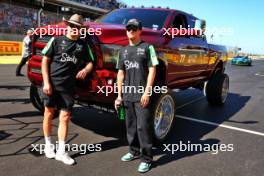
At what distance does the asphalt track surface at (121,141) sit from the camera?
3.81 meters

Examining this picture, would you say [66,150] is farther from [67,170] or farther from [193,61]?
[193,61]

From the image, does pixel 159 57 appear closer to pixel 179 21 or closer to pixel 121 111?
pixel 121 111

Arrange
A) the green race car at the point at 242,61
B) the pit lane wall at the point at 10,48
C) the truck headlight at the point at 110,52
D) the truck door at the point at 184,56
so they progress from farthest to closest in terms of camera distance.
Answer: the green race car at the point at 242,61 → the pit lane wall at the point at 10,48 → the truck door at the point at 184,56 → the truck headlight at the point at 110,52

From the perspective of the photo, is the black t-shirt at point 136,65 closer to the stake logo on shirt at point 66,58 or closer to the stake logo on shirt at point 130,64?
the stake logo on shirt at point 130,64

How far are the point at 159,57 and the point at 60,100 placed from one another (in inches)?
65.5

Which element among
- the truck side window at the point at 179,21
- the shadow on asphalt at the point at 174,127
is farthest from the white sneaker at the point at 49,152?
the truck side window at the point at 179,21

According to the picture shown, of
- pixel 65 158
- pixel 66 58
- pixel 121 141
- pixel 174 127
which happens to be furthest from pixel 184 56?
pixel 65 158

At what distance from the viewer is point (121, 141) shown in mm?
4883

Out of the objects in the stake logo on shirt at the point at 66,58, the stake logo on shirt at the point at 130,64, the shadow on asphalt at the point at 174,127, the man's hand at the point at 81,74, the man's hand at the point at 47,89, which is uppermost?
the stake logo on shirt at the point at 66,58

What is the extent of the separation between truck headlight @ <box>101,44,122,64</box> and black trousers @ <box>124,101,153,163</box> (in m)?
0.66

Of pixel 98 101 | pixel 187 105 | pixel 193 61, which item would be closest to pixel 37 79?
pixel 98 101

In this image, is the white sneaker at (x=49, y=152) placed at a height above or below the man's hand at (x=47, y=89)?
below

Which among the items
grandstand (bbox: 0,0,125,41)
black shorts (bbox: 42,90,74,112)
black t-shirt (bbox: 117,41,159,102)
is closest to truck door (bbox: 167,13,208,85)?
black t-shirt (bbox: 117,41,159,102)

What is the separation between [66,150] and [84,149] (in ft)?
0.82
